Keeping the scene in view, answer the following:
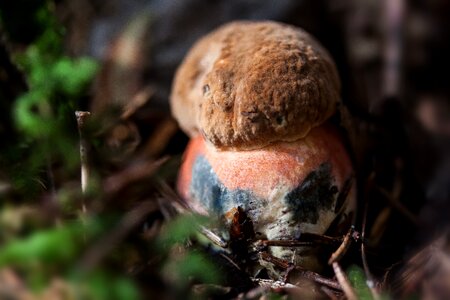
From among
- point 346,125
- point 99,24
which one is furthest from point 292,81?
point 99,24

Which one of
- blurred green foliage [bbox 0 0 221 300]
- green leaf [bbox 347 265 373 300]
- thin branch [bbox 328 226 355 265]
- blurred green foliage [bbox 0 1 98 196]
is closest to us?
blurred green foliage [bbox 0 0 221 300]

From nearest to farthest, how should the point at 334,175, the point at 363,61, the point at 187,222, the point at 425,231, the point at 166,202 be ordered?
the point at 187,222
the point at 334,175
the point at 166,202
the point at 425,231
the point at 363,61

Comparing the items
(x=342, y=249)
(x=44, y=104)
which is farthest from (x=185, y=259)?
(x=44, y=104)

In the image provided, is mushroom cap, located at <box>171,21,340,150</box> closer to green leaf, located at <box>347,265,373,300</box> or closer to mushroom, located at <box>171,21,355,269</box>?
mushroom, located at <box>171,21,355,269</box>

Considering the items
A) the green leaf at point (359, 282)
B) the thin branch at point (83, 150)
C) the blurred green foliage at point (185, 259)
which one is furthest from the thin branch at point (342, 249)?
the thin branch at point (83, 150)

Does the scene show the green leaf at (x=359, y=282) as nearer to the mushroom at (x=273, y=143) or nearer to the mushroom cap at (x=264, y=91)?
the mushroom at (x=273, y=143)

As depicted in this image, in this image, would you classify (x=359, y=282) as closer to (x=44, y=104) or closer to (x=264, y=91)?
(x=264, y=91)

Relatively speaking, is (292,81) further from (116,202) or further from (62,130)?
(62,130)

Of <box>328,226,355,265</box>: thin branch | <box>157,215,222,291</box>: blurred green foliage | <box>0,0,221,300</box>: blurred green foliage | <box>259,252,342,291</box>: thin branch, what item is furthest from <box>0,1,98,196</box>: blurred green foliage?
<box>328,226,355,265</box>: thin branch

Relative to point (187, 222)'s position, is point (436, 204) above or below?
below
